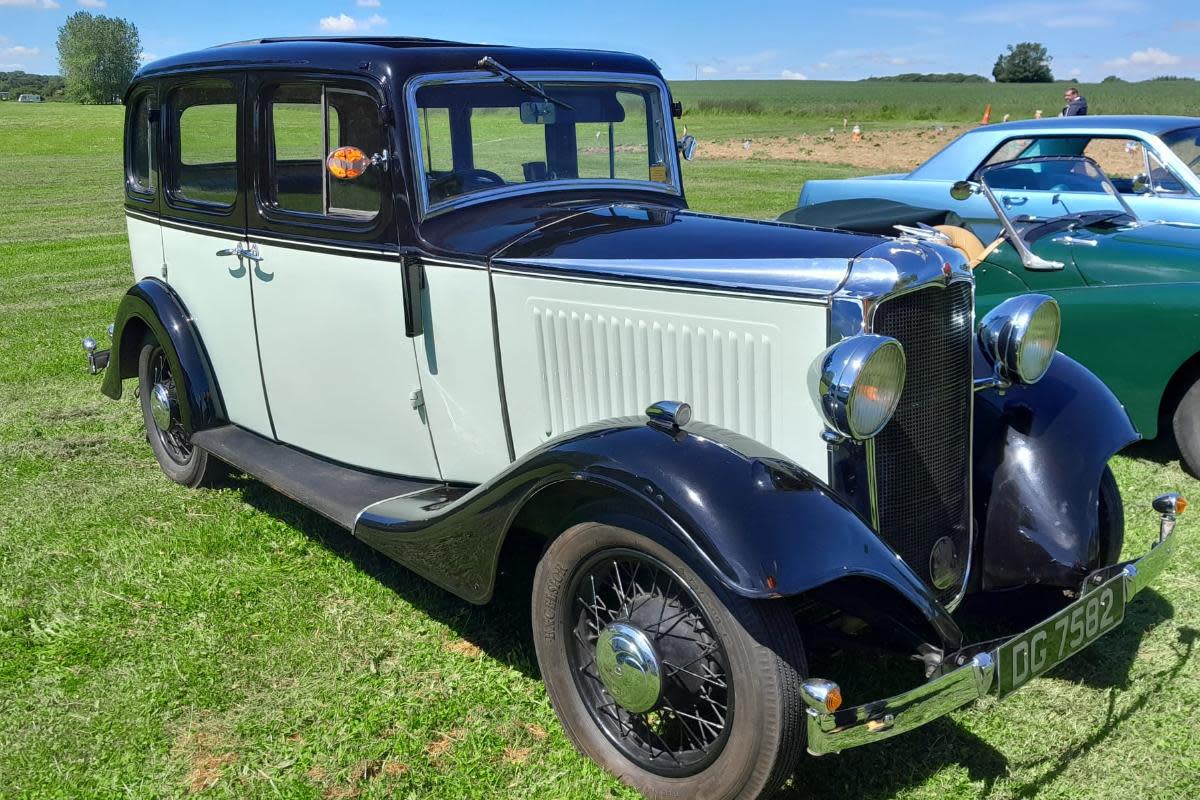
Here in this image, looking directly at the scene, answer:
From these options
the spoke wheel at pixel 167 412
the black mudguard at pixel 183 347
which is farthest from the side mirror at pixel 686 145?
the spoke wheel at pixel 167 412

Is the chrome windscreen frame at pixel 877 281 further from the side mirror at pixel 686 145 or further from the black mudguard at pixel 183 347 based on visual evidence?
the black mudguard at pixel 183 347

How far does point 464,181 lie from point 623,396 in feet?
3.44

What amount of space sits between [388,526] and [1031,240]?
4.11 metres

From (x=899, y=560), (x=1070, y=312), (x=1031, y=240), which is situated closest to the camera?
(x=899, y=560)

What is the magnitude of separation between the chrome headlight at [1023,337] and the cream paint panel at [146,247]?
3.72 metres

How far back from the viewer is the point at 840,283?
2.62 meters

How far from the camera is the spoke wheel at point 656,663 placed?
2514 mm

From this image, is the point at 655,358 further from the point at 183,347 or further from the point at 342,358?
the point at 183,347

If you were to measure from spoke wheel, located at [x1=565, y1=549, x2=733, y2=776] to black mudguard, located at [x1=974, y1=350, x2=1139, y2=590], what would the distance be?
3.59 ft

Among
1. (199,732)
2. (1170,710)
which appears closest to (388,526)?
(199,732)

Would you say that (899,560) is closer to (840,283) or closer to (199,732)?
(840,283)

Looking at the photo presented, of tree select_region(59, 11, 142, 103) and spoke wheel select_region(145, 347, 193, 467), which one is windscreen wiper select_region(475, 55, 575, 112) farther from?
tree select_region(59, 11, 142, 103)

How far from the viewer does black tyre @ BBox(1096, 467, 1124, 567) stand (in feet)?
10.7

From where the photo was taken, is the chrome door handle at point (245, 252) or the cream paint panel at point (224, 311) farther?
the cream paint panel at point (224, 311)
